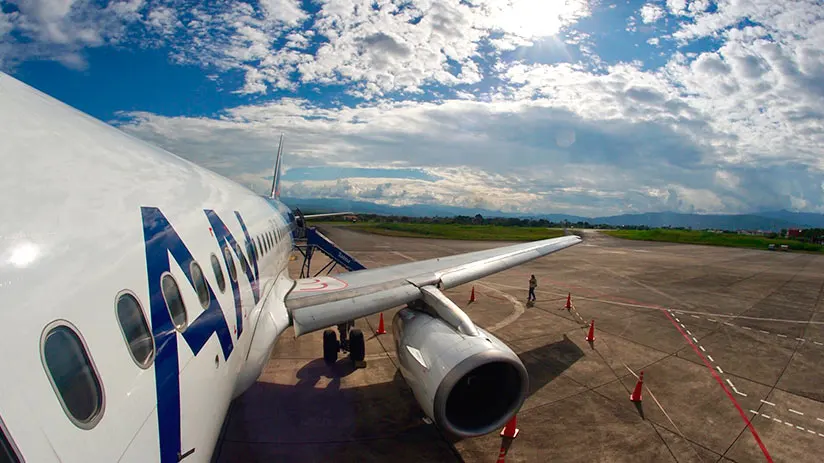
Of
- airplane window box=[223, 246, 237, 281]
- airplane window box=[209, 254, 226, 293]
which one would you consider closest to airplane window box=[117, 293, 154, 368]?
airplane window box=[209, 254, 226, 293]

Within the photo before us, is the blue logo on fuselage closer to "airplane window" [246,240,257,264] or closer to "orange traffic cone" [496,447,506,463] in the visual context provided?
"airplane window" [246,240,257,264]

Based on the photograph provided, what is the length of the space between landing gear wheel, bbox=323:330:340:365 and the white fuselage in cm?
551

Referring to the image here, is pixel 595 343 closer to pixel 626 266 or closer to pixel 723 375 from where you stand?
pixel 723 375

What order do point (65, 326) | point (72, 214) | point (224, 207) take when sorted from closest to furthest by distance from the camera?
point (65, 326)
point (72, 214)
point (224, 207)

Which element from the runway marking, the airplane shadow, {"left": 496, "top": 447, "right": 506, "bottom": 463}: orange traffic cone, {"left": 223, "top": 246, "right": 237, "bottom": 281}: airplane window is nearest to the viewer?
{"left": 223, "top": 246, "right": 237, "bottom": 281}: airplane window

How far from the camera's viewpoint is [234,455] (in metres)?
6.68

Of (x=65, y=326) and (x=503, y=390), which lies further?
(x=503, y=390)

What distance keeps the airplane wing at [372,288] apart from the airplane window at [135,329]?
394cm

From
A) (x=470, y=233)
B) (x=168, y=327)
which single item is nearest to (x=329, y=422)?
(x=168, y=327)

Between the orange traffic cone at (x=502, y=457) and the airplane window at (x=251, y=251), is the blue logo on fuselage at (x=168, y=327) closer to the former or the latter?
the airplane window at (x=251, y=251)

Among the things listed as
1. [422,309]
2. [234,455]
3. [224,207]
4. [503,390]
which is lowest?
[234,455]

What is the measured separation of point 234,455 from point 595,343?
10.4 meters

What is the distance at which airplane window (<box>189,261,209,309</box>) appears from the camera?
4.04 metres

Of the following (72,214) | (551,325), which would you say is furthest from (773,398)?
(72,214)
